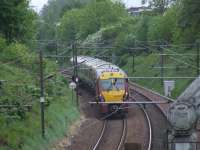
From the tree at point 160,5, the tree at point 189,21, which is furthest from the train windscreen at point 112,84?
the tree at point 160,5

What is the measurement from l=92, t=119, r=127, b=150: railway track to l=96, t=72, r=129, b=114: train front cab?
3.49 feet

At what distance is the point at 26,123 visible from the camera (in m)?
27.7

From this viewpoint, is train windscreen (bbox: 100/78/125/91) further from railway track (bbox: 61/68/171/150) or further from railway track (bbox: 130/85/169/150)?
railway track (bbox: 130/85/169/150)

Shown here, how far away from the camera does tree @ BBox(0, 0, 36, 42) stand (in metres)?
35.8

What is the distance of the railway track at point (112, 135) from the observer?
30.3 m

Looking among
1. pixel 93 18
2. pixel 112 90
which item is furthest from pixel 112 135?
pixel 93 18

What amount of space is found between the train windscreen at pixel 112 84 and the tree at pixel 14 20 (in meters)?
6.40

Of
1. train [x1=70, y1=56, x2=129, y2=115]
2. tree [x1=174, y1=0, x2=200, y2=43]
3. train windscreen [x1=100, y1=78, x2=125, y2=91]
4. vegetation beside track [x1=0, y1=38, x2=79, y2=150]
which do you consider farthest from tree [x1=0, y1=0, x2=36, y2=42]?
tree [x1=174, y1=0, x2=200, y2=43]

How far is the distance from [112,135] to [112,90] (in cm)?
614

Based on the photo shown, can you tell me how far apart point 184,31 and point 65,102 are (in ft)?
65.8

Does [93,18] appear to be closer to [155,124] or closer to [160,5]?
[160,5]

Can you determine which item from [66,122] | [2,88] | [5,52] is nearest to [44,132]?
[2,88]

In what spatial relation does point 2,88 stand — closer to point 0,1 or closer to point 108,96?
point 0,1

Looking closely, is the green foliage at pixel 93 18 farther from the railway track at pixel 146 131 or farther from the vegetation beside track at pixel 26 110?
the vegetation beside track at pixel 26 110
